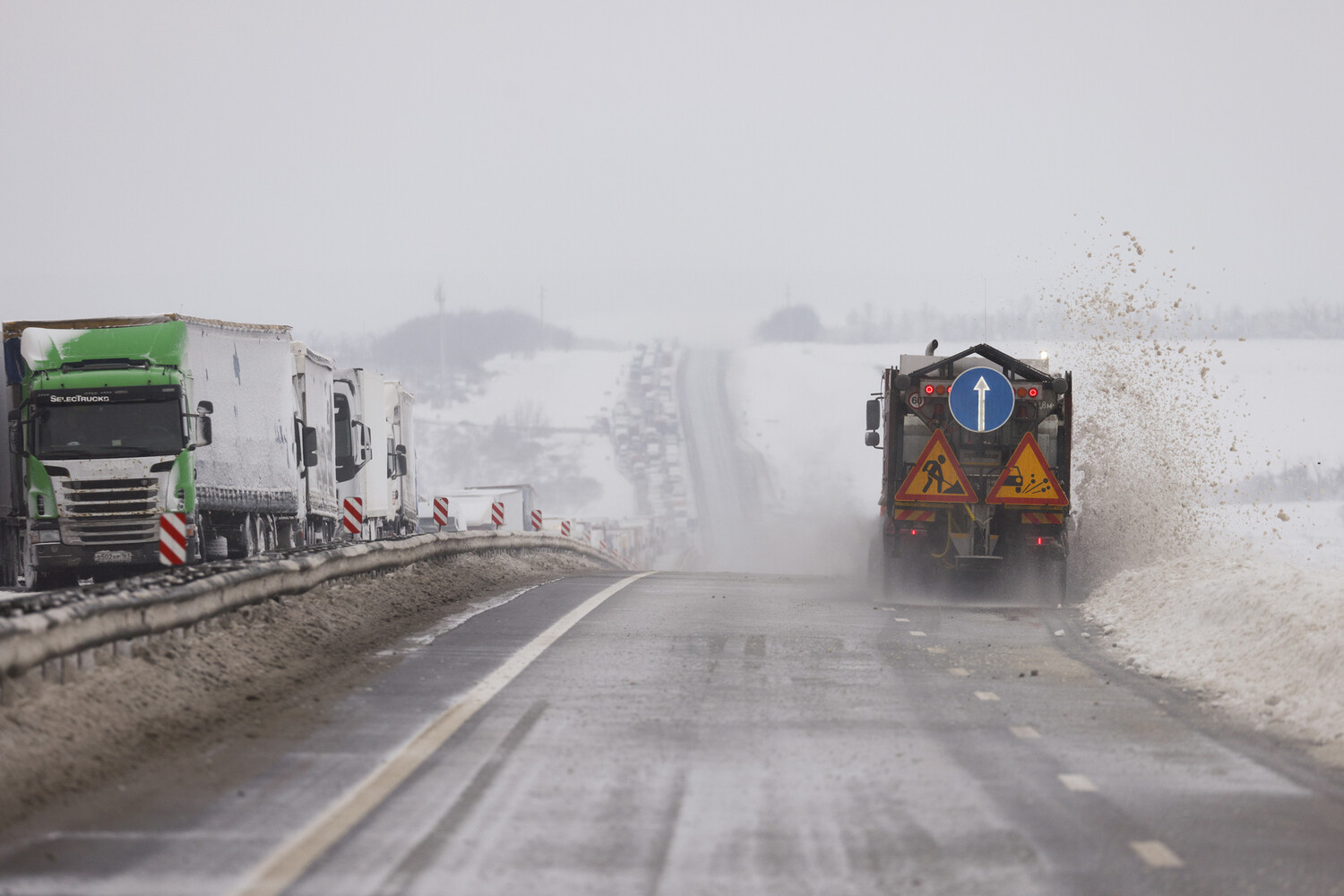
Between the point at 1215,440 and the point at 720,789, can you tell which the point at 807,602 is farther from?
the point at 720,789

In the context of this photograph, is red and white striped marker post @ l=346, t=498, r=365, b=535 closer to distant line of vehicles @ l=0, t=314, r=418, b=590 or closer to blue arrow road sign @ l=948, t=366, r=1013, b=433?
distant line of vehicles @ l=0, t=314, r=418, b=590

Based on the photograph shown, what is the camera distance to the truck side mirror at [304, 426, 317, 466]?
2584 centimetres

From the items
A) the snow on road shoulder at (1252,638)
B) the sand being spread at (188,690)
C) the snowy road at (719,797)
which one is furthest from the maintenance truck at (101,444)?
the snow on road shoulder at (1252,638)

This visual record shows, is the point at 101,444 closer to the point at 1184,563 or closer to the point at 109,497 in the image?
the point at 109,497

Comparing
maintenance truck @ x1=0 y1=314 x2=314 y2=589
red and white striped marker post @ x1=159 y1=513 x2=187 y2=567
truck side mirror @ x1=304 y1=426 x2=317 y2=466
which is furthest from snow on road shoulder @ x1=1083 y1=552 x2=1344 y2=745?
truck side mirror @ x1=304 y1=426 x2=317 y2=466

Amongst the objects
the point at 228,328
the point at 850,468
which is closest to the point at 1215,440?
the point at 228,328

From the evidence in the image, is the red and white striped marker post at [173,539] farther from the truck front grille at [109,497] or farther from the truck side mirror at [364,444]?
the truck side mirror at [364,444]

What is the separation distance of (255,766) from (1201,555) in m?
13.2

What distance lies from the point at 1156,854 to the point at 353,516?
25072 mm

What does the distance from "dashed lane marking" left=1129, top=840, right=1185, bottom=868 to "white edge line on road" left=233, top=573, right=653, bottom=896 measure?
3.12m

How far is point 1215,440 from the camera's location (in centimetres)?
2225

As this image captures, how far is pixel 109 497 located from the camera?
2147 centimetres

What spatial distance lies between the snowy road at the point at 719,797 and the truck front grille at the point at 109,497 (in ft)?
40.8

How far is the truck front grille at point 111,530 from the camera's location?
21.3m
